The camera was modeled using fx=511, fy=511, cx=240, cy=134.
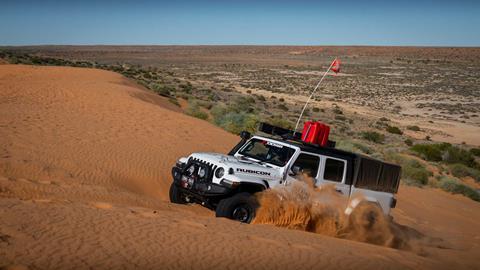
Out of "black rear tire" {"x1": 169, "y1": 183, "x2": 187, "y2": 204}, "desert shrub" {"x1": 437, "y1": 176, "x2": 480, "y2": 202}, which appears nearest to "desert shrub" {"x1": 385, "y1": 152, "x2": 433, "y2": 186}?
"desert shrub" {"x1": 437, "y1": 176, "x2": 480, "y2": 202}

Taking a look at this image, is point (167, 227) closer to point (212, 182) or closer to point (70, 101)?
point (212, 182)

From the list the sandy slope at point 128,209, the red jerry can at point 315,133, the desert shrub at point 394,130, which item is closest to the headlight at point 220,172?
the sandy slope at point 128,209

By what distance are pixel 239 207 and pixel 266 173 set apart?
0.77 meters

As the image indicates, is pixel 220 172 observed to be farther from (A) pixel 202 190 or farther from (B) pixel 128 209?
(B) pixel 128 209

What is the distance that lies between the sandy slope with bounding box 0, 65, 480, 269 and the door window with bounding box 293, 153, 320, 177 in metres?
1.22

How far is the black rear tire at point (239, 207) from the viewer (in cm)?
855

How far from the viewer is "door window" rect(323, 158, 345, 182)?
950 centimetres

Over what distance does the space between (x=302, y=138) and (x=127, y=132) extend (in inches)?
333

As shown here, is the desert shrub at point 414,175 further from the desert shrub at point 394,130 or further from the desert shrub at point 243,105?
the desert shrub at point 243,105

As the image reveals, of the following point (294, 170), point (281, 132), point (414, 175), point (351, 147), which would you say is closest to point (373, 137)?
point (351, 147)

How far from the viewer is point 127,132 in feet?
55.2

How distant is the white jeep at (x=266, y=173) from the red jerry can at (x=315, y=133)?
8.2 inches

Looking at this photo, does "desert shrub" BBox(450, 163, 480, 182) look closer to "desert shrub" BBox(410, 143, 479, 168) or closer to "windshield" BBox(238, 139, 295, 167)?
"desert shrub" BBox(410, 143, 479, 168)

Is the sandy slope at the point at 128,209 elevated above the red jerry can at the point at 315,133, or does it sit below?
below
